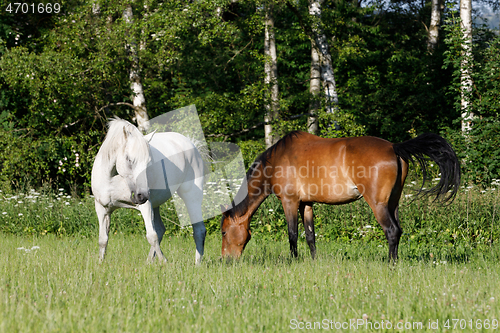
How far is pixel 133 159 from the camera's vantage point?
472 centimetres

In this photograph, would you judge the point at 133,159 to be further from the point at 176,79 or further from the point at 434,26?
the point at 434,26

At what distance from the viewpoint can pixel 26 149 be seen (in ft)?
38.5

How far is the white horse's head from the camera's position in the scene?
4688 mm

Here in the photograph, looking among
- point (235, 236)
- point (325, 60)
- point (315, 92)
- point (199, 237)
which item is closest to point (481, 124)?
point (315, 92)

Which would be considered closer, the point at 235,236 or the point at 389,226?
the point at 389,226

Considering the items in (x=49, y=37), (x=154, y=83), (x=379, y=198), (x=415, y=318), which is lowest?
(x=415, y=318)

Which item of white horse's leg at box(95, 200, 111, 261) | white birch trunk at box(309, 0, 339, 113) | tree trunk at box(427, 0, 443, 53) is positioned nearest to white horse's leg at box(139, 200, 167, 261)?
white horse's leg at box(95, 200, 111, 261)

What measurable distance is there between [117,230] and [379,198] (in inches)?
251

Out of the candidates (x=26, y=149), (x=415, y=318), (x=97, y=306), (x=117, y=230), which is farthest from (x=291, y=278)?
(x=26, y=149)

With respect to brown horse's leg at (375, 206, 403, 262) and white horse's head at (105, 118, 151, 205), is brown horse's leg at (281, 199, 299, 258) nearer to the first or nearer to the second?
brown horse's leg at (375, 206, 403, 262)

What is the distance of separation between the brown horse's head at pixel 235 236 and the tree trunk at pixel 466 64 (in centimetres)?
740

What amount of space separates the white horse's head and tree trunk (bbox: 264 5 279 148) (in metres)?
7.19

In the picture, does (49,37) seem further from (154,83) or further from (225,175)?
(225,175)

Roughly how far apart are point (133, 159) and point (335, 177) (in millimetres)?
2656
